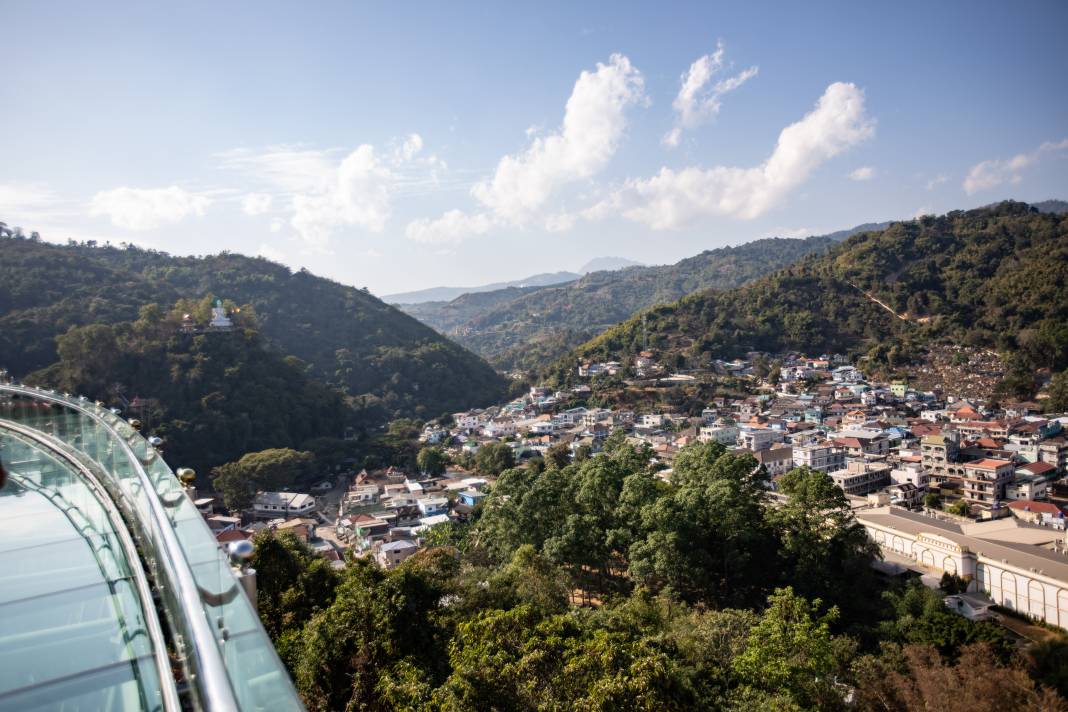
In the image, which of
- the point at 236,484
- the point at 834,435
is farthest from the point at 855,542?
the point at 236,484

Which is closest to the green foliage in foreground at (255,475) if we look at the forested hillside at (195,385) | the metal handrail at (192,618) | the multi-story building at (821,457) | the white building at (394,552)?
the forested hillside at (195,385)

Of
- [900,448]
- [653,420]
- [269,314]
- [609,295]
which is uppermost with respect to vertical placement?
[609,295]

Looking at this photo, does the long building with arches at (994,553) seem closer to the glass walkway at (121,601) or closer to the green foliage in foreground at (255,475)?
the glass walkway at (121,601)

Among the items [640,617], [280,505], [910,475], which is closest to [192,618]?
[640,617]

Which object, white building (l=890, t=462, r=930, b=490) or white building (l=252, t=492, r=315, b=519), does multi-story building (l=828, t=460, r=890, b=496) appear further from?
white building (l=252, t=492, r=315, b=519)

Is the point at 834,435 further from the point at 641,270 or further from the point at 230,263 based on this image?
the point at 641,270

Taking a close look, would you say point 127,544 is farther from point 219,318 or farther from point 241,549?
point 219,318

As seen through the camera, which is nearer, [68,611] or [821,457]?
[68,611]

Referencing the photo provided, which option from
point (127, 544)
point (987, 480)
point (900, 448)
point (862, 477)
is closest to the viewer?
point (127, 544)
